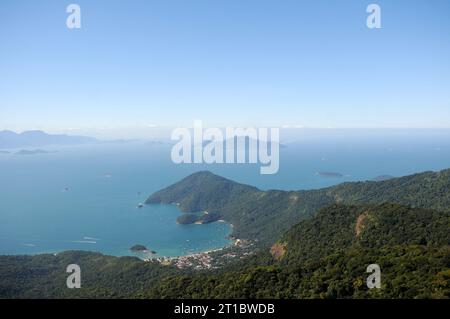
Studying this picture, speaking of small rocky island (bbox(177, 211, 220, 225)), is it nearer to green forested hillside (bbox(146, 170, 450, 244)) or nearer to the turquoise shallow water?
the turquoise shallow water

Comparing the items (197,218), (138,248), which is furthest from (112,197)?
(138,248)

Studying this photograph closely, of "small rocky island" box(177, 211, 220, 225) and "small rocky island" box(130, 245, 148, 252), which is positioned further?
"small rocky island" box(177, 211, 220, 225)

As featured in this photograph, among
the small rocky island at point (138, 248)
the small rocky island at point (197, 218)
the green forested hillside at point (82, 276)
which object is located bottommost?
the small rocky island at point (138, 248)

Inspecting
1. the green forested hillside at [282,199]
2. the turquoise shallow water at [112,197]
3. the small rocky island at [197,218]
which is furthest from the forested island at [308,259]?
the turquoise shallow water at [112,197]

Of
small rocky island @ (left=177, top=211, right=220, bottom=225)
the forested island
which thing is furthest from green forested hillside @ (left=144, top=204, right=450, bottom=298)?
small rocky island @ (left=177, top=211, right=220, bottom=225)

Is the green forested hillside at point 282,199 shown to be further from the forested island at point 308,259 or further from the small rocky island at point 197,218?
the small rocky island at point 197,218

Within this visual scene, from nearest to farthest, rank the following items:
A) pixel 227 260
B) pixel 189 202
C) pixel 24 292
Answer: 1. pixel 24 292
2. pixel 227 260
3. pixel 189 202
